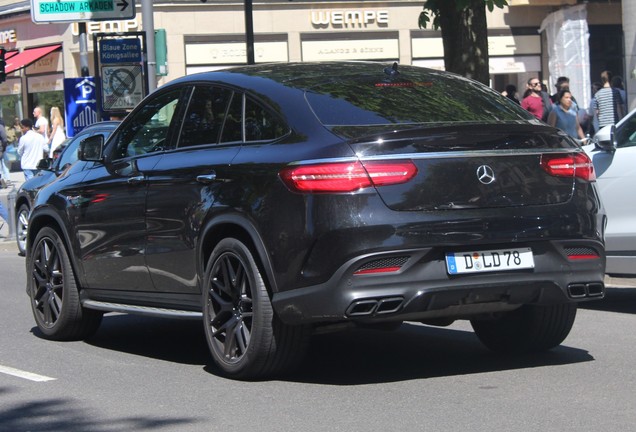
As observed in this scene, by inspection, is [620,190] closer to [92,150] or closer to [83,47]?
[92,150]

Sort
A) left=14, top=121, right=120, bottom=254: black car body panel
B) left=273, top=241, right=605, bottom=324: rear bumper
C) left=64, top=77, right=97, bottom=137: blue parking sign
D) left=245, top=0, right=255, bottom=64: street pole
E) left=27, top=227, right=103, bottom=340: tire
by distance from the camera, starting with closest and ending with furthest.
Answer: left=273, top=241, right=605, bottom=324: rear bumper → left=27, top=227, right=103, bottom=340: tire → left=14, top=121, right=120, bottom=254: black car body panel → left=245, top=0, right=255, bottom=64: street pole → left=64, top=77, right=97, bottom=137: blue parking sign

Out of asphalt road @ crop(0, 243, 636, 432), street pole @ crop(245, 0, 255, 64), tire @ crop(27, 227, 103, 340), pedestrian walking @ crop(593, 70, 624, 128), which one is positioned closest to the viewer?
asphalt road @ crop(0, 243, 636, 432)

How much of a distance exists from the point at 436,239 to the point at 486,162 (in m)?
0.53

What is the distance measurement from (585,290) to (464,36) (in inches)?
308

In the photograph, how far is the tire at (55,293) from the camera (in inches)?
338

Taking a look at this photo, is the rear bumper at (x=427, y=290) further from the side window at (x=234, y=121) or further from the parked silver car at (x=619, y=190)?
the parked silver car at (x=619, y=190)

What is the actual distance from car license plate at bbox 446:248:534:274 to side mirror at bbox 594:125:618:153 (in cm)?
346

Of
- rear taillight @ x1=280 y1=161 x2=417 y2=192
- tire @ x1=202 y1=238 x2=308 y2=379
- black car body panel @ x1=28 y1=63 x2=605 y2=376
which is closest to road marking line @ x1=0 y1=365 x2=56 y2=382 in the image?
black car body panel @ x1=28 y1=63 x2=605 y2=376

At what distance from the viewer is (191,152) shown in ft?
24.4

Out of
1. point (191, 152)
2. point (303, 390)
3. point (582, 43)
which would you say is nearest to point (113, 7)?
point (191, 152)

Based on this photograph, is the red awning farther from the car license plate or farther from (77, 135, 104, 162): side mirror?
the car license plate

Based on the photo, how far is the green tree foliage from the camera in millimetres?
14031

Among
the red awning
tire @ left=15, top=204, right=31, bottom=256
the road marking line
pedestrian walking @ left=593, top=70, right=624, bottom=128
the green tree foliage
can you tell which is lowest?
tire @ left=15, top=204, right=31, bottom=256

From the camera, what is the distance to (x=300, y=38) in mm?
34688
